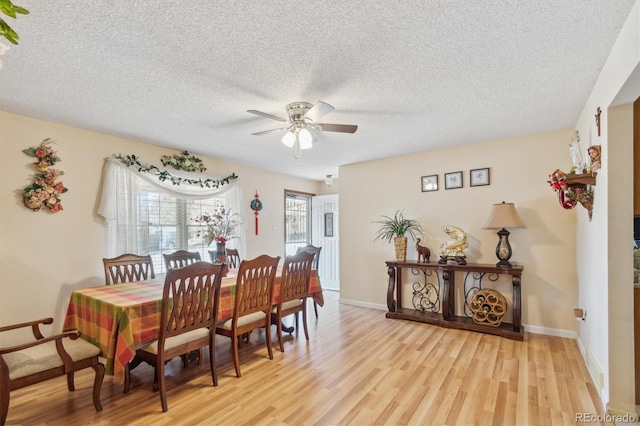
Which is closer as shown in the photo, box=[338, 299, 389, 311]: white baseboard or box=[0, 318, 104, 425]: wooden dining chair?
box=[0, 318, 104, 425]: wooden dining chair

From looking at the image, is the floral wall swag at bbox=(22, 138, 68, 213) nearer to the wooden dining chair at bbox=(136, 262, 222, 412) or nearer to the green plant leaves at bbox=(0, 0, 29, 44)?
the wooden dining chair at bbox=(136, 262, 222, 412)

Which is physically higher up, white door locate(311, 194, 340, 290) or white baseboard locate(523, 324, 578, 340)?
white door locate(311, 194, 340, 290)

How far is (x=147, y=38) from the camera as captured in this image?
182cm

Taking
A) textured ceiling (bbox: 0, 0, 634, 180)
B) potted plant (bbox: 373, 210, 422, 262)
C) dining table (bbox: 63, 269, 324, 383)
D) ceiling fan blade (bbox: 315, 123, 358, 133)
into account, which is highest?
textured ceiling (bbox: 0, 0, 634, 180)

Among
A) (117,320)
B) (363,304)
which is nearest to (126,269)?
(117,320)

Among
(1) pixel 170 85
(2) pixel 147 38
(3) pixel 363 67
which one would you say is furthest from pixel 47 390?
(3) pixel 363 67

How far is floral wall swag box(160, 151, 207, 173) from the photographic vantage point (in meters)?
4.14

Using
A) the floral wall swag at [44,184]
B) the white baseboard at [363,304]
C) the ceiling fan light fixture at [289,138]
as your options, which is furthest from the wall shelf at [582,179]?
the floral wall swag at [44,184]

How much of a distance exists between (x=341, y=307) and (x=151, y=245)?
2.93 m

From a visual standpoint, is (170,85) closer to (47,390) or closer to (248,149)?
(248,149)

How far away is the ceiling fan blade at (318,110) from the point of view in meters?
2.31

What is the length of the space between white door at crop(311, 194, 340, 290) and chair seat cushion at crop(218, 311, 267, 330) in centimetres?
350

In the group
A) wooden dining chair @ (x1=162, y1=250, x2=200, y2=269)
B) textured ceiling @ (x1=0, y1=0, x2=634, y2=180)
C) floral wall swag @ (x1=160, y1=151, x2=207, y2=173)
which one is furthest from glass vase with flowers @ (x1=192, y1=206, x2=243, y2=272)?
textured ceiling @ (x1=0, y1=0, x2=634, y2=180)

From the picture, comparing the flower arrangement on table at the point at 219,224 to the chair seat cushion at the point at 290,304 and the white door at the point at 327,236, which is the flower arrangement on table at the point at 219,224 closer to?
the chair seat cushion at the point at 290,304
